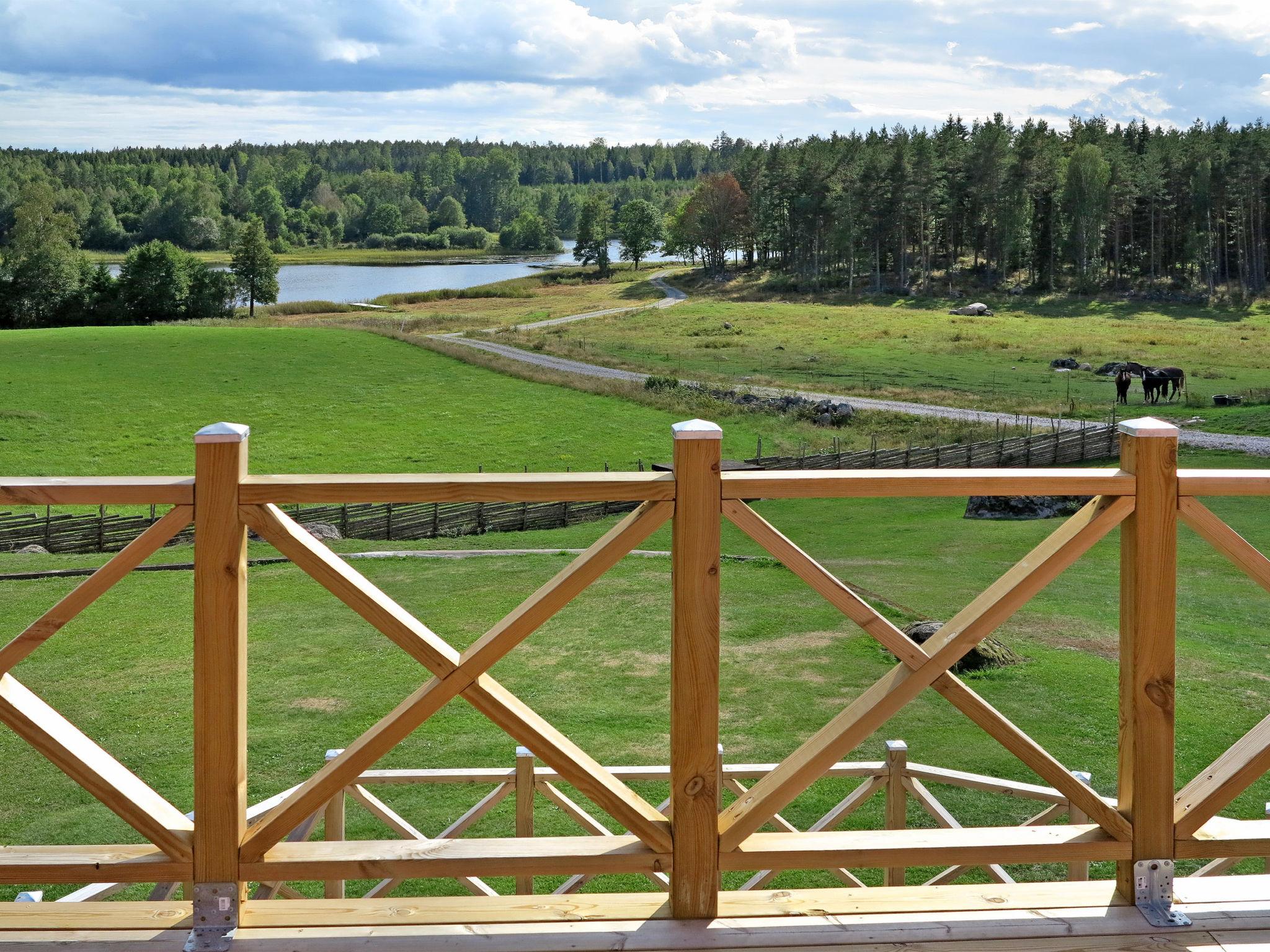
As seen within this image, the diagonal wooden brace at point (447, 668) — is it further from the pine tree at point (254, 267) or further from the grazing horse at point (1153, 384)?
the pine tree at point (254, 267)

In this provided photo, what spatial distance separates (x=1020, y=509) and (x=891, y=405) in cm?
2071

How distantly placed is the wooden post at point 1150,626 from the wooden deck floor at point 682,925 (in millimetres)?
240

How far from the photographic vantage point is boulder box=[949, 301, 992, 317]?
77.1m

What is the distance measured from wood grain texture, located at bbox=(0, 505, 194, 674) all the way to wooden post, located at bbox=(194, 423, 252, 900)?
0.22 feet

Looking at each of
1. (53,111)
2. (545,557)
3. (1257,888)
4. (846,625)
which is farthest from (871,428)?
(53,111)

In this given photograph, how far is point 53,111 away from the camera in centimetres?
16012

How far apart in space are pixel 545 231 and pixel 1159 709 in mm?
168977

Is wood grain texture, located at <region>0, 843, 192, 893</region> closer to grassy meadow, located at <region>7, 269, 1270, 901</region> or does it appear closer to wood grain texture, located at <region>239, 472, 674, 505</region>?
wood grain texture, located at <region>239, 472, 674, 505</region>

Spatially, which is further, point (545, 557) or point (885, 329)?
point (885, 329)

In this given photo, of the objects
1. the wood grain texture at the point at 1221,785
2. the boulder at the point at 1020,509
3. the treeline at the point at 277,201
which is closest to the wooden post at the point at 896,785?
the wood grain texture at the point at 1221,785

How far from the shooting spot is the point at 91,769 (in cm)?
278

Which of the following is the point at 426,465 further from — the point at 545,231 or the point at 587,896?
the point at 545,231

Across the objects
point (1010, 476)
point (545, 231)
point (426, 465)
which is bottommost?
point (426, 465)

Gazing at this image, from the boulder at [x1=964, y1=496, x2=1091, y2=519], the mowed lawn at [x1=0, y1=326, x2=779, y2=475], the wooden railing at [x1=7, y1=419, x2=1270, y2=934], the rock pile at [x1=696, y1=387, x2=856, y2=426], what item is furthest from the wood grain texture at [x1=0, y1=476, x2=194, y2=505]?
the rock pile at [x1=696, y1=387, x2=856, y2=426]
